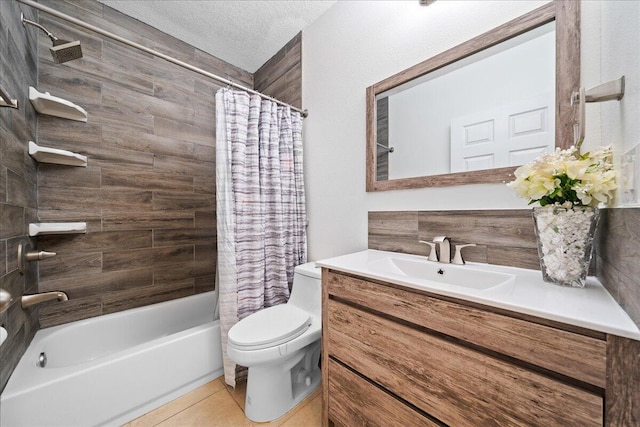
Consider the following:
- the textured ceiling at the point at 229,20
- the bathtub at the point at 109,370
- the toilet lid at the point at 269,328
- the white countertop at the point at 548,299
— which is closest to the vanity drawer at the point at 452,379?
the white countertop at the point at 548,299

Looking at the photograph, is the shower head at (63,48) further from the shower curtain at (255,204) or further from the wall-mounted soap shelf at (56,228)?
the wall-mounted soap shelf at (56,228)

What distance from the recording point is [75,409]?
1082mm

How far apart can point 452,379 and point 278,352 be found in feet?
2.55

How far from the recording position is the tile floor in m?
1.23

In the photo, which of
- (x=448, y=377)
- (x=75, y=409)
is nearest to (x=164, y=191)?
(x=75, y=409)

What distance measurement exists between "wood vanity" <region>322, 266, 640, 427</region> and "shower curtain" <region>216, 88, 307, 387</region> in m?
0.66

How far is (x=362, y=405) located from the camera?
96 centimetres

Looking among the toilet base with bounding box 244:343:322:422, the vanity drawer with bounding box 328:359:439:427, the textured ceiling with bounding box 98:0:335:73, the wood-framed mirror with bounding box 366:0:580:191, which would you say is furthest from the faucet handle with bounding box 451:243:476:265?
the textured ceiling with bounding box 98:0:335:73

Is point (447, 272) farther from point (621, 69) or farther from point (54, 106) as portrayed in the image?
point (54, 106)

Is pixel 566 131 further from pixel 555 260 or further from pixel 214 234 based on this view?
pixel 214 234

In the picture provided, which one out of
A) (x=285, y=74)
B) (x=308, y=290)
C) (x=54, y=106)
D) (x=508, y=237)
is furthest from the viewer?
(x=285, y=74)

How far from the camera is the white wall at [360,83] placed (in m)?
1.06

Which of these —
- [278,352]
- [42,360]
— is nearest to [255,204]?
[278,352]

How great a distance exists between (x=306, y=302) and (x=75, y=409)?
116cm
